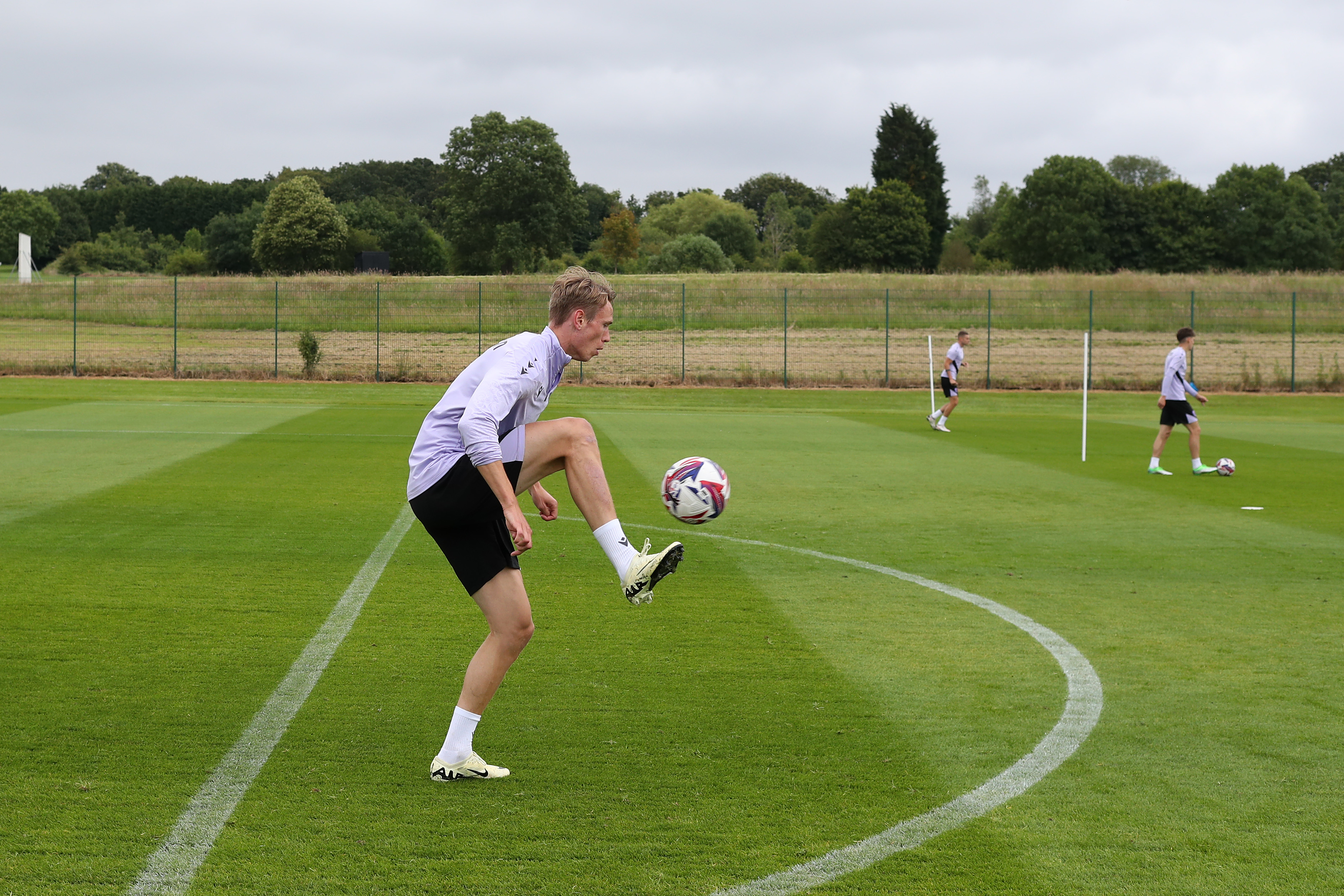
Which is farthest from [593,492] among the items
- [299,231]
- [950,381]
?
[299,231]

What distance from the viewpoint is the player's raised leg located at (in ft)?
16.2

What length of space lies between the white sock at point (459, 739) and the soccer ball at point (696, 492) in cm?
167

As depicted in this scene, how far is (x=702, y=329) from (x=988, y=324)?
10693mm

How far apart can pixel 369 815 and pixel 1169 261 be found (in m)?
99.3

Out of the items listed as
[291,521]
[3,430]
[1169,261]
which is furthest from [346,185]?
[291,521]

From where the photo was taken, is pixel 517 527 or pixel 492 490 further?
pixel 492 490

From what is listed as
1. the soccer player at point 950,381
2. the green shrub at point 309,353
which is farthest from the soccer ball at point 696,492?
the green shrub at point 309,353

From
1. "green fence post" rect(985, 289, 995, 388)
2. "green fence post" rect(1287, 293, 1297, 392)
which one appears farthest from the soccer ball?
"green fence post" rect(1287, 293, 1297, 392)

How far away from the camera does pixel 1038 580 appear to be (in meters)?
9.14

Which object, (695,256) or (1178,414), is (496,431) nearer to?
(1178,414)

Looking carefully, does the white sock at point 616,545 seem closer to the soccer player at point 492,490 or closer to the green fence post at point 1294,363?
the soccer player at point 492,490

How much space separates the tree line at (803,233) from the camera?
90375mm

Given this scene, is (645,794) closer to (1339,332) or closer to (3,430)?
(3,430)

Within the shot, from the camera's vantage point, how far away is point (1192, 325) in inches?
1721
